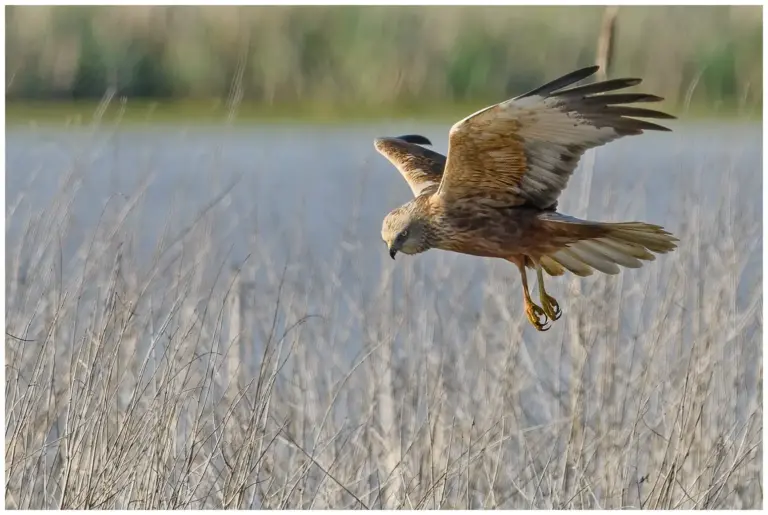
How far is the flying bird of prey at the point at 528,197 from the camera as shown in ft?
13.0

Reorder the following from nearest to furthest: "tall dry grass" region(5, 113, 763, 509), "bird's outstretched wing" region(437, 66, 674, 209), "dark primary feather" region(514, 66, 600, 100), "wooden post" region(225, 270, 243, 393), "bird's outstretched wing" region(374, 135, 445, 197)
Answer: "dark primary feather" region(514, 66, 600, 100)
"bird's outstretched wing" region(437, 66, 674, 209)
"tall dry grass" region(5, 113, 763, 509)
"bird's outstretched wing" region(374, 135, 445, 197)
"wooden post" region(225, 270, 243, 393)

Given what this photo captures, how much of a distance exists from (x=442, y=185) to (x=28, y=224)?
4.74 ft

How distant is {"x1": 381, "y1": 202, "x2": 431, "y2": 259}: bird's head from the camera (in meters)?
4.03

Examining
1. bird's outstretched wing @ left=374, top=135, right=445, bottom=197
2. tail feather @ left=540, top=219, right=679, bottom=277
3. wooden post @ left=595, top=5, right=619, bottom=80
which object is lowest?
tail feather @ left=540, top=219, right=679, bottom=277

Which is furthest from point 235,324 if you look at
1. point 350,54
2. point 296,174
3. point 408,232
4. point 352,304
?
point 296,174

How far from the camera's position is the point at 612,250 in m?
4.18

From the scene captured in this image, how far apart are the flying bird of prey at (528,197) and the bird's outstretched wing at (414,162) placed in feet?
1.11

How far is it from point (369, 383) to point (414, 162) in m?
1.05

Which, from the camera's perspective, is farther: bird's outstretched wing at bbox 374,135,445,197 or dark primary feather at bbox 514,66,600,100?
bird's outstretched wing at bbox 374,135,445,197

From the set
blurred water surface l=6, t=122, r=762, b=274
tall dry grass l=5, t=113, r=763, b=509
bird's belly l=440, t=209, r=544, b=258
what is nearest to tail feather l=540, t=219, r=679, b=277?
bird's belly l=440, t=209, r=544, b=258

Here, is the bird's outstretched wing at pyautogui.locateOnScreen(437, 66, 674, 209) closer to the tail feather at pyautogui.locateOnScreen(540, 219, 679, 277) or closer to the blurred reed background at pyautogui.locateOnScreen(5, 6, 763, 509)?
the tail feather at pyautogui.locateOnScreen(540, 219, 679, 277)

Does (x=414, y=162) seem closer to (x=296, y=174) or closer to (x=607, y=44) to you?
(x=607, y=44)

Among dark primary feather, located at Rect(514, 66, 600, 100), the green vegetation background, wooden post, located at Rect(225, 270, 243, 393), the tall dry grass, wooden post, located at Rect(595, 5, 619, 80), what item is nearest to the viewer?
dark primary feather, located at Rect(514, 66, 600, 100)

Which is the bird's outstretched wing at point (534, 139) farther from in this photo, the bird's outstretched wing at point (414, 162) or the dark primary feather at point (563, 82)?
the bird's outstretched wing at point (414, 162)
